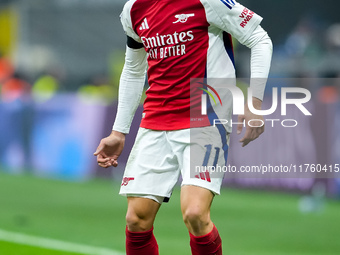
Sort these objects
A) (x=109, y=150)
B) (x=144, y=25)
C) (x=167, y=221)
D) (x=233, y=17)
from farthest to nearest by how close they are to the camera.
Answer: (x=167, y=221) → (x=109, y=150) → (x=144, y=25) → (x=233, y=17)

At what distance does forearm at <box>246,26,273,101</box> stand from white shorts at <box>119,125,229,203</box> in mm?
427

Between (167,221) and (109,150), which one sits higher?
(109,150)

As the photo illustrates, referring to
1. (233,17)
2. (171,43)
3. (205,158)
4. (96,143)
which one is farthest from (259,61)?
(96,143)

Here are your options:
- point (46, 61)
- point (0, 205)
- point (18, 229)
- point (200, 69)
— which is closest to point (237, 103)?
point (200, 69)

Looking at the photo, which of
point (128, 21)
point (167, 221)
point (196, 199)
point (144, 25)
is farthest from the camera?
point (167, 221)

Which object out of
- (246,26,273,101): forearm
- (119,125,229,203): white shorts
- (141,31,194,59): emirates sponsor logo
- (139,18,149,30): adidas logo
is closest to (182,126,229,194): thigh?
(119,125,229,203): white shorts

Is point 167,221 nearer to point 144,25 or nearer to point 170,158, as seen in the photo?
point 170,158

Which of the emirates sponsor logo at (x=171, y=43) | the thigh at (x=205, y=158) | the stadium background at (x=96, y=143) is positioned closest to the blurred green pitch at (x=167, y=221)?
the stadium background at (x=96, y=143)

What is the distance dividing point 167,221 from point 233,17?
5.65 meters

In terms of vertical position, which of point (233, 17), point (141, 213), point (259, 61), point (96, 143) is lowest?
point (96, 143)

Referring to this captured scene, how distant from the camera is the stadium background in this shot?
1027 cm

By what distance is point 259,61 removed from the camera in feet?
19.6

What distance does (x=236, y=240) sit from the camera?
32.3ft

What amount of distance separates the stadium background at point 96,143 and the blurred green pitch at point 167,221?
2 cm
